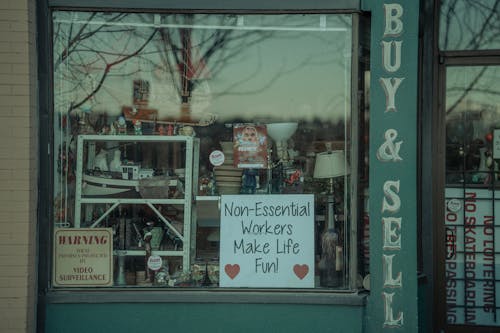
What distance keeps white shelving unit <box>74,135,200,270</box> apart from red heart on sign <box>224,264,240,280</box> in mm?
320

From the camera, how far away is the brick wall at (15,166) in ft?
15.9

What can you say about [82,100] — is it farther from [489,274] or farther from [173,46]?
[489,274]

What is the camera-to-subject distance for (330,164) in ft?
17.3

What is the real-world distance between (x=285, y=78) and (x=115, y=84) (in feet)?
4.76

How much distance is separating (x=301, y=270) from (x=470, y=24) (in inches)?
103

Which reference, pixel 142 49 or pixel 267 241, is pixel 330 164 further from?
pixel 142 49

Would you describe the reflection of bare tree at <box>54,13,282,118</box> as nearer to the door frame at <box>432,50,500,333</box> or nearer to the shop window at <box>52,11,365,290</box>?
the shop window at <box>52,11,365,290</box>

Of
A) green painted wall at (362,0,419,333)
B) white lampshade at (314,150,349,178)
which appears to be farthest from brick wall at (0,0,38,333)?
green painted wall at (362,0,419,333)

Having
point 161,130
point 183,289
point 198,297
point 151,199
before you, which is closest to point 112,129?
point 161,130

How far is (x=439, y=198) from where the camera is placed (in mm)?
5594

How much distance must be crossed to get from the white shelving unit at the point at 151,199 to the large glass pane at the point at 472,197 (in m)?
2.30

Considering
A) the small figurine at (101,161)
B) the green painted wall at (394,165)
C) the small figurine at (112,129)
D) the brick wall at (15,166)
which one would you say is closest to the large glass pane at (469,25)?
the green painted wall at (394,165)

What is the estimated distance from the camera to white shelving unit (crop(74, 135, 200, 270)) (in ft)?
17.3

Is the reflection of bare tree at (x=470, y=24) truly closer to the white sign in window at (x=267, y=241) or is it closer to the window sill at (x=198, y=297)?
the white sign in window at (x=267, y=241)
